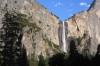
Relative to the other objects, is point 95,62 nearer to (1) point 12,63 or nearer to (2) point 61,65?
(2) point 61,65

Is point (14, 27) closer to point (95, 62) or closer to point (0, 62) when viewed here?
point (0, 62)

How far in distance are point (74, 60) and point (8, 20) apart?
55.9 metres

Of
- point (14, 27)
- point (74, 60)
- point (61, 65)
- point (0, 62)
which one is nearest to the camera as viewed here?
point (14, 27)

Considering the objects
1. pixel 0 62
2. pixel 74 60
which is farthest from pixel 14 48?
pixel 74 60

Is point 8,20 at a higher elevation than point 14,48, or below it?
higher

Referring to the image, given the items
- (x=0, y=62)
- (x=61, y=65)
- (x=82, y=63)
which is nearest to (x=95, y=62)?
(x=82, y=63)

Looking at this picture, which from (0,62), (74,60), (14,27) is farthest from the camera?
(74,60)

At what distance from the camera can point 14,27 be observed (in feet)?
207

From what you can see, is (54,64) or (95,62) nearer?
(95,62)

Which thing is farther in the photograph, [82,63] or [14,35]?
[82,63]

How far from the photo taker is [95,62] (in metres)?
118

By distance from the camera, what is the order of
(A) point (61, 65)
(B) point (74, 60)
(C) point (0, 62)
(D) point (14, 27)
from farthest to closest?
(A) point (61, 65) → (B) point (74, 60) → (C) point (0, 62) → (D) point (14, 27)

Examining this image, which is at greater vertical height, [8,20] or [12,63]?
[8,20]

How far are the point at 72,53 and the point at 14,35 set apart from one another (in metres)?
60.6
